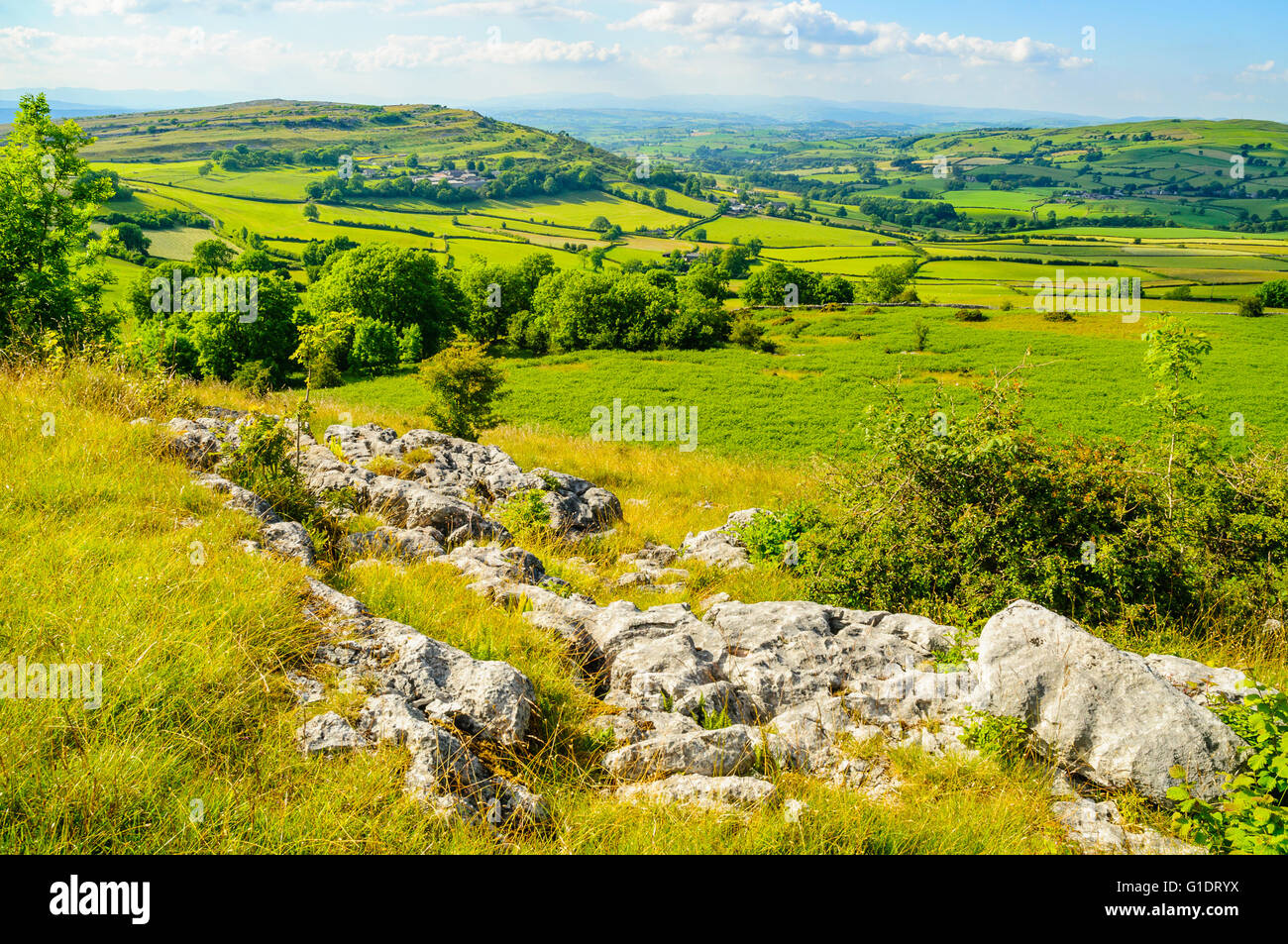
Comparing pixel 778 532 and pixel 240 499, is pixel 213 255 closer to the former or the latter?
pixel 240 499

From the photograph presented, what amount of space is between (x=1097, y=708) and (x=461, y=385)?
61.3ft

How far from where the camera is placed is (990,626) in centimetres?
595

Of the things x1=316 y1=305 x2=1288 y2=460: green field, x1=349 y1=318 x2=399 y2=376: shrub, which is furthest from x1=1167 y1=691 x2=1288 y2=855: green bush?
x1=349 y1=318 x2=399 y2=376: shrub

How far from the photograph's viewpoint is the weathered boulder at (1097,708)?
16.0 feet

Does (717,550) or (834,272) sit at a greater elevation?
(834,272)

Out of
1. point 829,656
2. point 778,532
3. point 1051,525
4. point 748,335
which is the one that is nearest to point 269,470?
point 829,656

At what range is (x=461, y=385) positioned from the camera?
819 inches

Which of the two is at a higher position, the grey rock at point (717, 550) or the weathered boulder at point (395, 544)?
the weathered boulder at point (395, 544)

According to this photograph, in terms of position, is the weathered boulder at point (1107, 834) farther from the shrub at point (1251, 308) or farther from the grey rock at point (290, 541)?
the shrub at point (1251, 308)

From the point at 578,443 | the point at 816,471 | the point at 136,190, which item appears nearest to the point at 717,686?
the point at 816,471

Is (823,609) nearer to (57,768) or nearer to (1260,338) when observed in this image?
(57,768)

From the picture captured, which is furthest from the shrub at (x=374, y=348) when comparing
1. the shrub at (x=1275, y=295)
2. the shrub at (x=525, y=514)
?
the shrub at (x=1275, y=295)

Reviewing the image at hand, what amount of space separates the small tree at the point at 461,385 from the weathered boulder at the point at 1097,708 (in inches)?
686
